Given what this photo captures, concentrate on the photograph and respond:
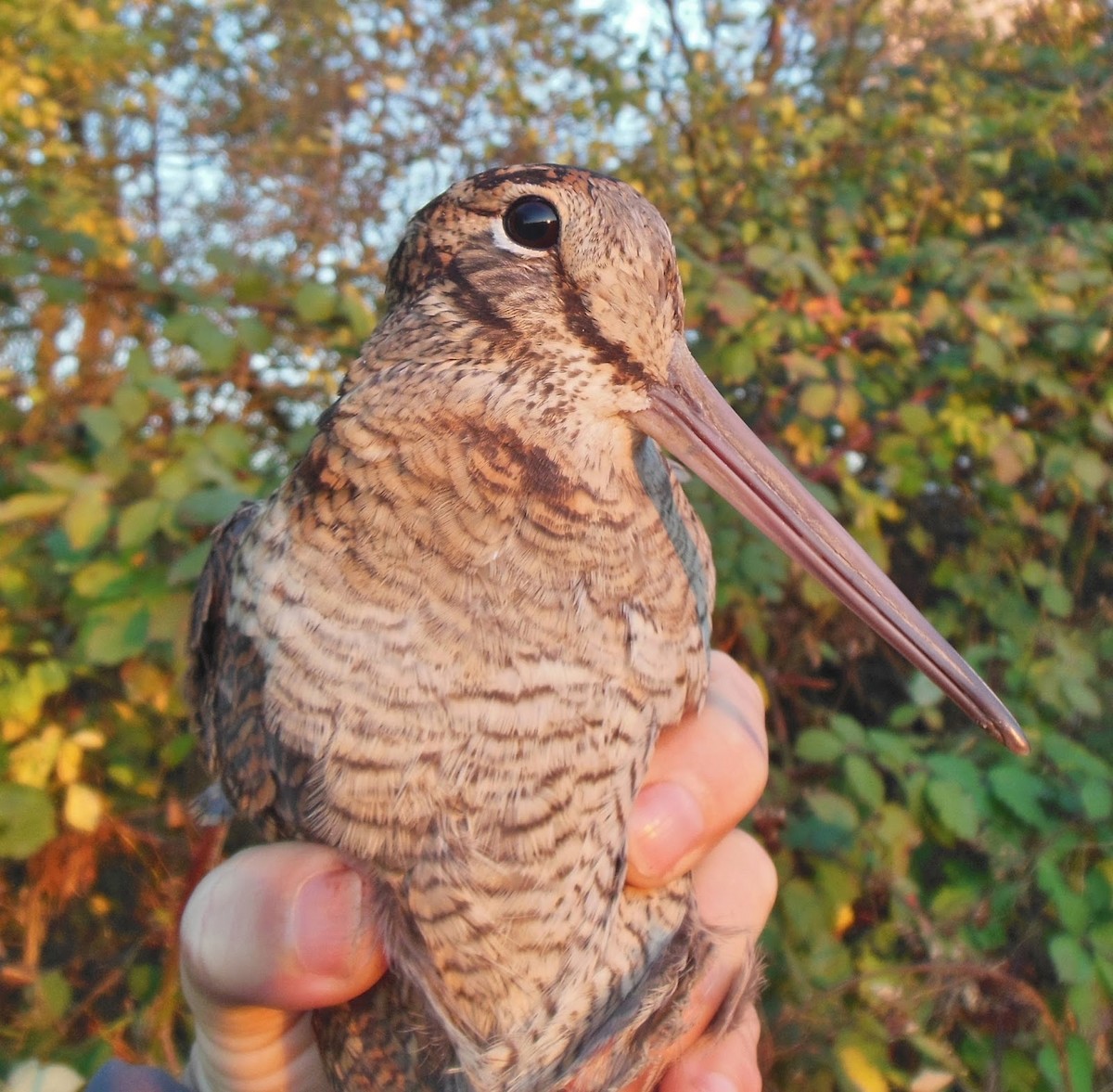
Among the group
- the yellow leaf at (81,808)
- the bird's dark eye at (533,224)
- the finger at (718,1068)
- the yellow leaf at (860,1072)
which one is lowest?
the yellow leaf at (860,1072)

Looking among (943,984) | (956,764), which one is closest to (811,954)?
(943,984)

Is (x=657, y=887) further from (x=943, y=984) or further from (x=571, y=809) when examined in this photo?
(x=943, y=984)

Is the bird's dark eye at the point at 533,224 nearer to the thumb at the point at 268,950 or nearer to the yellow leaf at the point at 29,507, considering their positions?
the thumb at the point at 268,950

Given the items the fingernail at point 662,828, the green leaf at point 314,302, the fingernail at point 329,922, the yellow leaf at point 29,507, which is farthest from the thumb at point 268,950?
the green leaf at point 314,302

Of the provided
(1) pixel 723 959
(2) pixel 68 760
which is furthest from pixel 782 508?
(2) pixel 68 760

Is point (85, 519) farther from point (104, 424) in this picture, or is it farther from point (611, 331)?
point (611, 331)

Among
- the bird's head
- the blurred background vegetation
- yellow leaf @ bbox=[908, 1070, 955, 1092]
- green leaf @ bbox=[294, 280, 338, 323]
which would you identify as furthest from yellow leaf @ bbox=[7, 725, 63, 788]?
yellow leaf @ bbox=[908, 1070, 955, 1092]

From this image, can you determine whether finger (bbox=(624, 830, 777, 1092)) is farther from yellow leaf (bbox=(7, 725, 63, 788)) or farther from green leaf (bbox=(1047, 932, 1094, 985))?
yellow leaf (bbox=(7, 725, 63, 788))
